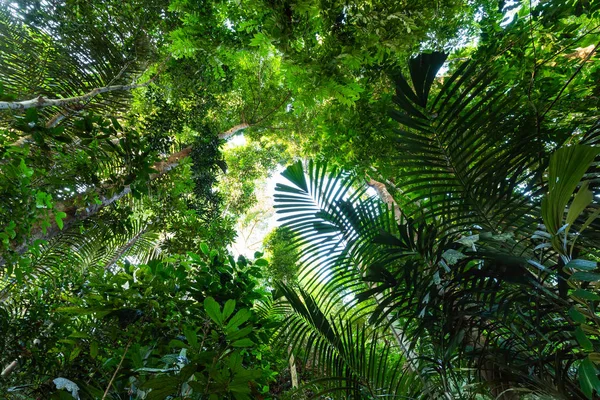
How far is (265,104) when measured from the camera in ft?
22.8

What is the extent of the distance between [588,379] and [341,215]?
4.57 ft

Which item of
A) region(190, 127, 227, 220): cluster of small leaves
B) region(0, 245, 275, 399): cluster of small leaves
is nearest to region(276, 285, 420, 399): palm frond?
region(0, 245, 275, 399): cluster of small leaves

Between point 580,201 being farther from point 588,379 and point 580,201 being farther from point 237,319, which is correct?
point 237,319

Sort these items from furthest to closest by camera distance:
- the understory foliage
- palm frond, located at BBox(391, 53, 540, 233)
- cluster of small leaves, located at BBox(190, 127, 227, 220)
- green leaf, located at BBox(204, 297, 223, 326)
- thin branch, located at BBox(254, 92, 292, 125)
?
thin branch, located at BBox(254, 92, 292, 125), cluster of small leaves, located at BBox(190, 127, 227, 220), palm frond, located at BBox(391, 53, 540, 233), the understory foliage, green leaf, located at BBox(204, 297, 223, 326)

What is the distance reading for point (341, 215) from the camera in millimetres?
2020

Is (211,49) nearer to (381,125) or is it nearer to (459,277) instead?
(381,125)

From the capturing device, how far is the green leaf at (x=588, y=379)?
75cm

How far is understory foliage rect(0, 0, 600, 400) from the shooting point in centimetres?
113

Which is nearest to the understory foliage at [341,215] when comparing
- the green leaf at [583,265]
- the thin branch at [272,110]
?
the green leaf at [583,265]

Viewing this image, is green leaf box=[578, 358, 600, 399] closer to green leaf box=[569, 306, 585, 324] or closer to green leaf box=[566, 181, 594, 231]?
green leaf box=[569, 306, 585, 324]

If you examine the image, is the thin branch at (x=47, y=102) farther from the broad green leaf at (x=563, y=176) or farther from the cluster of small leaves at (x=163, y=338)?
the broad green leaf at (x=563, y=176)

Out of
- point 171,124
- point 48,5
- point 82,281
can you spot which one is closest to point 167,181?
point 171,124

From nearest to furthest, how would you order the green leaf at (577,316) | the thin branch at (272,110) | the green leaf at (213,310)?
the green leaf at (577,316)
the green leaf at (213,310)
the thin branch at (272,110)

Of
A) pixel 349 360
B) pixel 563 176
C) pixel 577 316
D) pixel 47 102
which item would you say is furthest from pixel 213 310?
pixel 47 102
